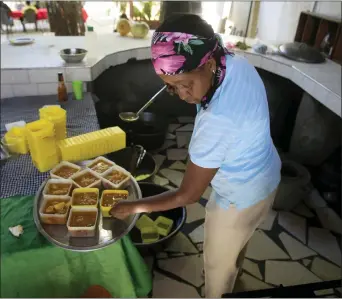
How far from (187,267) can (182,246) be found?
187 mm

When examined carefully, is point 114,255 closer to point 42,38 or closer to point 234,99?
point 234,99

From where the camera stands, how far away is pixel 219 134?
1.02 m

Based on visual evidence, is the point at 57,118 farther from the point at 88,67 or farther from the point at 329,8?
the point at 329,8

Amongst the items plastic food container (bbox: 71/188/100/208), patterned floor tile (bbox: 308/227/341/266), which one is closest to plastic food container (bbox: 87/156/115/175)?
plastic food container (bbox: 71/188/100/208)

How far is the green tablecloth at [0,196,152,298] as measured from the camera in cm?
119

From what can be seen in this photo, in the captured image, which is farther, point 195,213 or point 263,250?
point 195,213

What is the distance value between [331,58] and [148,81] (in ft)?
6.61

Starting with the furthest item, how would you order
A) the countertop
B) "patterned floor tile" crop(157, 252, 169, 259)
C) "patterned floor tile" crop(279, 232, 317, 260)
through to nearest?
the countertop → "patterned floor tile" crop(279, 232, 317, 260) → "patterned floor tile" crop(157, 252, 169, 259)

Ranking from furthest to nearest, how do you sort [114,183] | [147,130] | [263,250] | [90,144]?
[147,130]
[263,250]
[90,144]
[114,183]

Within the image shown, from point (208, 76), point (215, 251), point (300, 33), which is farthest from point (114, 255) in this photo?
point (300, 33)

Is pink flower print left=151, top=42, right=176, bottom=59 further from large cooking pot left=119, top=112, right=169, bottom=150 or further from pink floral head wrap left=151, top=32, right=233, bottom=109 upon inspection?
large cooking pot left=119, top=112, right=169, bottom=150

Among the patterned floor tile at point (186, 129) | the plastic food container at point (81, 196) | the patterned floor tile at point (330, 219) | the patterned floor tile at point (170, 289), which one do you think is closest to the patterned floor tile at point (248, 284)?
the patterned floor tile at point (170, 289)

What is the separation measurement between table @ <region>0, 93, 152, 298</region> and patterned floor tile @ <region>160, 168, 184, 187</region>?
1.44 metres

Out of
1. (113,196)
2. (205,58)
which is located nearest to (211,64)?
(205,58)
